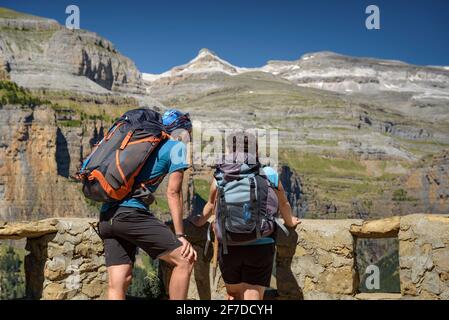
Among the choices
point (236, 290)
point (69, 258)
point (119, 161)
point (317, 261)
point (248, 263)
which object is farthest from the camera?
point (317, 261)

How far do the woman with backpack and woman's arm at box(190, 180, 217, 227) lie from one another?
14cm

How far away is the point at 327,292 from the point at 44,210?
570ft

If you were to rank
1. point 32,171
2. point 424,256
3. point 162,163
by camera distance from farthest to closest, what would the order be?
point 32,171 → point 424,256 → point 162,163

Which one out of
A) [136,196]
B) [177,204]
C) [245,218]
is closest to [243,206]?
[245,218]

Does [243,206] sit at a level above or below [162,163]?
below

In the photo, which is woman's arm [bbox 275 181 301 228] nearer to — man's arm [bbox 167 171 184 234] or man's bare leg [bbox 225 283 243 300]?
man's bare leg [bbox 225 283 243 300]

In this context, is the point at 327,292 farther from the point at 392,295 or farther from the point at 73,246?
the point at 73,246

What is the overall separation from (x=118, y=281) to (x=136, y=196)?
36.4 inches

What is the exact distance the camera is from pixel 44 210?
17350 cm

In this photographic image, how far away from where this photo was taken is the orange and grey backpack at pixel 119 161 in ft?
20.1

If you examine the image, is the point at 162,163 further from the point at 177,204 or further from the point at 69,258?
the point at 69,258

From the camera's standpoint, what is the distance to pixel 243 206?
6773 mm

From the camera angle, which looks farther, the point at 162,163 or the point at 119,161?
the point at 162,163
